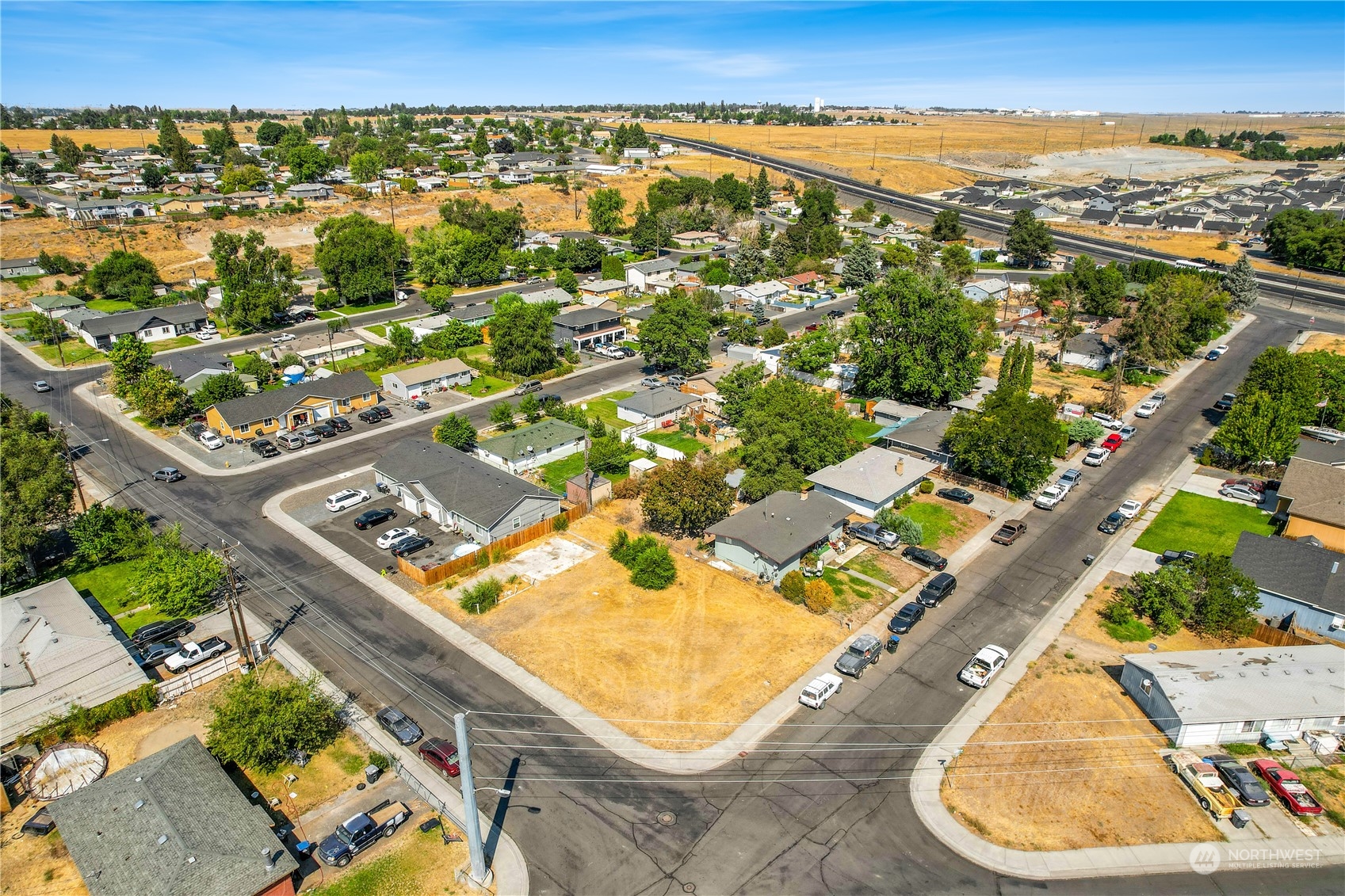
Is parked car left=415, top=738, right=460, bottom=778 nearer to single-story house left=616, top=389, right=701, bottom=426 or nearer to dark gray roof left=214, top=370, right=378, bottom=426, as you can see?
single-story house left=616, top=389, right=701, bottom=426

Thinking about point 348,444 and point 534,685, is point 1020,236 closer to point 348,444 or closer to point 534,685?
point 348,444

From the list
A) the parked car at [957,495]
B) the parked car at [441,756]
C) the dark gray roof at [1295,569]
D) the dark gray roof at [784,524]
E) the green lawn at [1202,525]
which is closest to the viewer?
the parked car at [441,756]

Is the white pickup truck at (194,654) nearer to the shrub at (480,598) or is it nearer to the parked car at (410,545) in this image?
the parked car at (410,545)

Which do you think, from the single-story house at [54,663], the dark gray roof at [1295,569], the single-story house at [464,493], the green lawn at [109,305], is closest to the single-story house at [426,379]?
the single-story house at [464,493]

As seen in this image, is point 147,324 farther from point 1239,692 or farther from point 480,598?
point 1239,692

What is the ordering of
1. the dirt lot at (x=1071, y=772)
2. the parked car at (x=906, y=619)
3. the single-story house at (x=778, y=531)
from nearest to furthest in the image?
the dirt lot at (x=1071, y=772) < the parked car at (x=906, y=619) < the single-story house at (x=778, y=531)

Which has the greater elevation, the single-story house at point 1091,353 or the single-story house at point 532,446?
the single-story house at point 1091,353

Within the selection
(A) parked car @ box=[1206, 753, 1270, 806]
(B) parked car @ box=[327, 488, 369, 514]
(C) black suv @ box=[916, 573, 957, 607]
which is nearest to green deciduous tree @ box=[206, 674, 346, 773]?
(B) parked car @ box=[327, 488, 369, 514]
